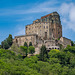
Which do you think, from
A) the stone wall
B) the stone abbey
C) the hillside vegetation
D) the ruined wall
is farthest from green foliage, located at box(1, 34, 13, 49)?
the stone wall

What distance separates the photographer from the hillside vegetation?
48781mm

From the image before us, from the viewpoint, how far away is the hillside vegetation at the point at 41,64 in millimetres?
48781

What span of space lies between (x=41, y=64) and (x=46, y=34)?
31.3 metres

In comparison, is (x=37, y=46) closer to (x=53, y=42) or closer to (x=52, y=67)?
(x=53, y=42)

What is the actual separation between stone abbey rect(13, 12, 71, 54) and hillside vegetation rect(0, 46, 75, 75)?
10757mm

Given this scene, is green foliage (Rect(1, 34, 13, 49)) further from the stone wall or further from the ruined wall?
the stone wall

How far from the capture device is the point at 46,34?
292 feet

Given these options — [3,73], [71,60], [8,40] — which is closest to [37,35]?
[8,40]

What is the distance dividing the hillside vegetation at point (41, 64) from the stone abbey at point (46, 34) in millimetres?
10757

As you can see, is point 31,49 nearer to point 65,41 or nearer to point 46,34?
point 46,34

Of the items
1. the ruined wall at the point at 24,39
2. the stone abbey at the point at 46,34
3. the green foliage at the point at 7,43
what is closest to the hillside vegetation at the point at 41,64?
the stone abbey at the point at 46,34

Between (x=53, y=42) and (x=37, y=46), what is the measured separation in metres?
6.70

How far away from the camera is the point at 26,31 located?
95.0 meters

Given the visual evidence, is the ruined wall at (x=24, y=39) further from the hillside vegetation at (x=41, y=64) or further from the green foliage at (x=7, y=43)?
the hillside vegetation at (x=41, y=64)
